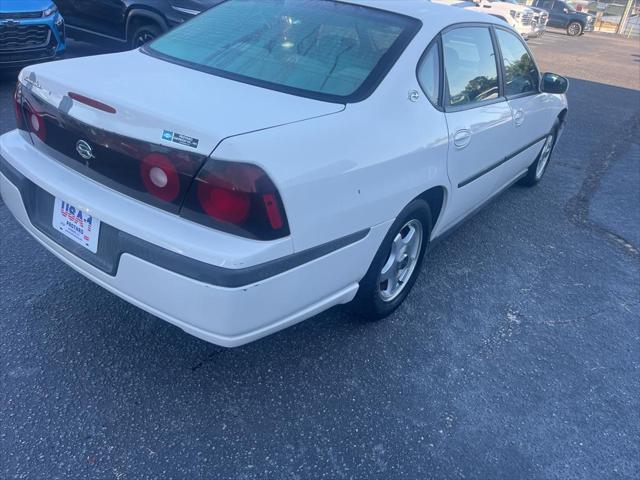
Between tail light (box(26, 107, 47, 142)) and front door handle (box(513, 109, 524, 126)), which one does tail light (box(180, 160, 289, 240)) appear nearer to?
tail light (box(26, 107, 47, 142))

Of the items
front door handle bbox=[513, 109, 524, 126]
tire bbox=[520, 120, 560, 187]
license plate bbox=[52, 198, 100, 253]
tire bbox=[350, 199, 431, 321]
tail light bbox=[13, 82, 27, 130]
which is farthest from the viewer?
tire bbox=[520, 120, 560, 187]

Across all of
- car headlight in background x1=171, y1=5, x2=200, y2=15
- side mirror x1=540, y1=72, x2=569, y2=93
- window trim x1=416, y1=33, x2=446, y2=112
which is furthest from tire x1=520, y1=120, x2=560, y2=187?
car headlight in background x1=171, y1=5, x2=200, y2=15

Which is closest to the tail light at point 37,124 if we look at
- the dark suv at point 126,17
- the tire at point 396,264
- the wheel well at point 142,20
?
the tire at point 396,264

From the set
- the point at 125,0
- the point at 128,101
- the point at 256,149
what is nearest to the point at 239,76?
the point at 128,101

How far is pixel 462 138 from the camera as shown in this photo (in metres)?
3.02

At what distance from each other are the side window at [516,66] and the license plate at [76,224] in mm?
2816

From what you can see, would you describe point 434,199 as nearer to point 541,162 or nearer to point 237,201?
point 237,201

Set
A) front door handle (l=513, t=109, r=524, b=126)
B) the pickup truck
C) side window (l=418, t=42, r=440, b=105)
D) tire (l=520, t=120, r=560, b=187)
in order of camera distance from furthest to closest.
Result: the pickup truck → tire (l=520, t=120, r=560, b=187) → front door handle (l=513, t=109, r=524, b=126) → side window (l=418, t=42, r=440, b=105)

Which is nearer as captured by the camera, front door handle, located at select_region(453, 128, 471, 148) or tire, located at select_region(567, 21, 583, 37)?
front door handle, located at select_region(453, 128, 471, 148)

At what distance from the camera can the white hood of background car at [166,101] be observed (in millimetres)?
1968

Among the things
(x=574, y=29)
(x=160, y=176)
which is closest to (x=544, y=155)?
(x=160, y=176)

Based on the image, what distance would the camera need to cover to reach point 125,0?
23.7ft

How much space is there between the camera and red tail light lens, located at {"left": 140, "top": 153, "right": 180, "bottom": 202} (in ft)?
6.45

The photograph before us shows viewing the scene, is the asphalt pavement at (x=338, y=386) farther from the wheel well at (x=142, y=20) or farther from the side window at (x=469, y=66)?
the wheel well at (x=142, y=20)
